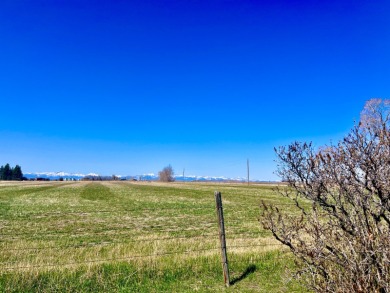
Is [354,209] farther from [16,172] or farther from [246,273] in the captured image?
[16,172]

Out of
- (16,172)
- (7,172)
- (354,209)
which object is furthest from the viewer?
(16,172)

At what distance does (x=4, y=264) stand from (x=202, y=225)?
426 inches

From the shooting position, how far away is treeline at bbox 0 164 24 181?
7141 inches

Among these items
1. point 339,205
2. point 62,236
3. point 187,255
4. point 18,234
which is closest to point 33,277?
point 187,255

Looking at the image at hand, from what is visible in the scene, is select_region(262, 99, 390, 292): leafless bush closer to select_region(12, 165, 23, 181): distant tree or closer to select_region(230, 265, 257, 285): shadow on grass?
select_region(230, 265, 257, 285): shadow on grass

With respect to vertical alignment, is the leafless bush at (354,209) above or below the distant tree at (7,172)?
below

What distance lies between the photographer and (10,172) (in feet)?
606

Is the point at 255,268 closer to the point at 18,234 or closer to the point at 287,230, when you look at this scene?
the point at 287,230

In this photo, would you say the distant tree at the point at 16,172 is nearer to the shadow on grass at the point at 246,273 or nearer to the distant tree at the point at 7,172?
the distant tree at the point at 7,172

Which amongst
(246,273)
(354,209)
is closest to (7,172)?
(246,273)

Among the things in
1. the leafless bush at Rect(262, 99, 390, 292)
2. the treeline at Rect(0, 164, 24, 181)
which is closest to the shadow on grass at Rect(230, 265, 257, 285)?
the leafless bush at Rect(262, 99, 390, 292)

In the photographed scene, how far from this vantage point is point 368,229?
13.9ft

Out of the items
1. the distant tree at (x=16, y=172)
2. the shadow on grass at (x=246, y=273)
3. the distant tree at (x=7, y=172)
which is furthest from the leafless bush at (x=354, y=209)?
the distant tree at (x=16, y=172)

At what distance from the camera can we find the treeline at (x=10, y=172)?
181375 mm
